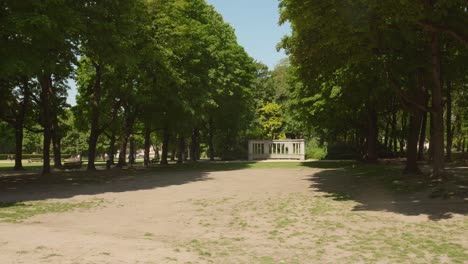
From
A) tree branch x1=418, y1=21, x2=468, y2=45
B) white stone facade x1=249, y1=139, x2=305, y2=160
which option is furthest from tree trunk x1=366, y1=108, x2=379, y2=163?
tree branch x1=418, y1=21, x2=468, y2=45

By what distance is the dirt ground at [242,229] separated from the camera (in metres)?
8.33

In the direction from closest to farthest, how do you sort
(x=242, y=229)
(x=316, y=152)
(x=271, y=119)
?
(x=242, y=229) → (x=316, y=152) → (x=271, y=119)

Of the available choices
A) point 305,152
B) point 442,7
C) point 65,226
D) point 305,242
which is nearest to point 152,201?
point 65,226

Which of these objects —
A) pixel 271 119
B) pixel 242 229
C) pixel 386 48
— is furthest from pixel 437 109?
pixel 271 119

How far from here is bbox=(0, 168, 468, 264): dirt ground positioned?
8.33 metres

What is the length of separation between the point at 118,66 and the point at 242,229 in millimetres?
19368

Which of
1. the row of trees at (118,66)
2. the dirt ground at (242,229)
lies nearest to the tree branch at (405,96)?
the dirt ground at (242,229)

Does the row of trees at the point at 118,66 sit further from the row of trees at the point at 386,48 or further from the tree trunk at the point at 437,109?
the tree trunk at the point at 437,109

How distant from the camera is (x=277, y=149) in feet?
181

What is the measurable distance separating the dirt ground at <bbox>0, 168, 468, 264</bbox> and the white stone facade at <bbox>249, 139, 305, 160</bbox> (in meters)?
35.2

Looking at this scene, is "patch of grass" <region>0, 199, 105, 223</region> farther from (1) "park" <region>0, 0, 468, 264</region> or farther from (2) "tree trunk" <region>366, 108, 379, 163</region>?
(2) "tree trunk" <region>366, 108, 379, 163</region>

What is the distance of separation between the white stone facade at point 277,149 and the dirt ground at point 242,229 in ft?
115

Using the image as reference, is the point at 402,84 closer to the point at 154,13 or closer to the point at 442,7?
the point at 442,7

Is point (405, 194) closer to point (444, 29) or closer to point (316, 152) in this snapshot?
point (444, 29)
